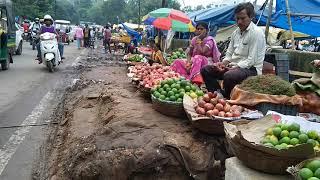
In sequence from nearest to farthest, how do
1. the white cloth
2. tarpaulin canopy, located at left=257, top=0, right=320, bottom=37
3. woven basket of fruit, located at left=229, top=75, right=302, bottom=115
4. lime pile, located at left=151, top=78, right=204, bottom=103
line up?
woven basket of fruit, located at left=229, top=75, right=302, bottom=115 → lime pile, located at left=151, top=78, right=204, bottom=103 → the white cloth → tarpaulin canopy, located at left=257, top=0, right=320, bottom=37

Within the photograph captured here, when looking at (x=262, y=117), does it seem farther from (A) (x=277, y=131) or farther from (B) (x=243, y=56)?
(B) (x=243, y=56)

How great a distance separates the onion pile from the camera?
181 inches

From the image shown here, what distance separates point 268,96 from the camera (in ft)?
15.6

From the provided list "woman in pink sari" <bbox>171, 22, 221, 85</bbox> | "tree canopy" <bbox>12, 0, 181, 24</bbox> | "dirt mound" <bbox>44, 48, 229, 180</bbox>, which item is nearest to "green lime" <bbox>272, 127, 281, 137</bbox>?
"dirt mound" <bbox>44, 48, 229, 180</bbox>

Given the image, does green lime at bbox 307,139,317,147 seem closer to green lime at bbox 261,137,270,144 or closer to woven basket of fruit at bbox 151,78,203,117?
green lime at bbox 261,137,270,144

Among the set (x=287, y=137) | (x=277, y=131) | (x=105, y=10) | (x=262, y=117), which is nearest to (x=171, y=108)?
(x=262, y=117)

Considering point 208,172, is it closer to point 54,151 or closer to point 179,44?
point 54,151

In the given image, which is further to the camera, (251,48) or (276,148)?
(251,48)

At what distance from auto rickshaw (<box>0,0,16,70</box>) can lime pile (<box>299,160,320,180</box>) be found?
1150cm

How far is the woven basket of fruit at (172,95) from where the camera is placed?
5.30 m

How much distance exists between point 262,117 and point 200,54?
12.3 ft

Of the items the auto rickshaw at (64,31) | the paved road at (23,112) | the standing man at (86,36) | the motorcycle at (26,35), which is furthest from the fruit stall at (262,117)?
the auto rickshaw at (64,31)

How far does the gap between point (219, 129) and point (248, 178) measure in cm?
119

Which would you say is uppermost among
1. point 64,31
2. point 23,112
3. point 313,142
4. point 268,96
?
point 64,31
